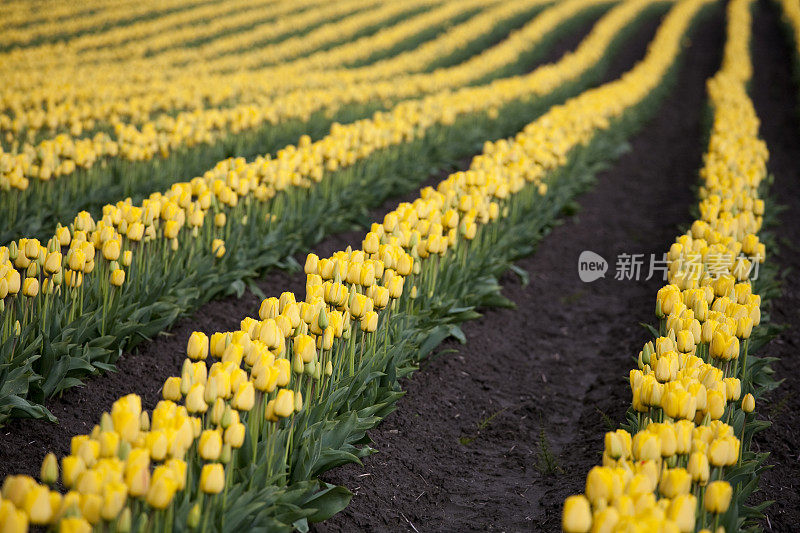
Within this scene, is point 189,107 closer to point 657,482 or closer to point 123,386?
point 123,386

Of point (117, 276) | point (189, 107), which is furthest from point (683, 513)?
point (189, 107)

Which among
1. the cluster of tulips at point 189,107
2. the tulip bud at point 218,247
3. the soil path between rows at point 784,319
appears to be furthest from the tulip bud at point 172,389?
the cluster of tulips at point 189,107

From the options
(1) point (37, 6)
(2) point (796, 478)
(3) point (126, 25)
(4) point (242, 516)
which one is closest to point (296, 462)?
(4) point (242, 516)

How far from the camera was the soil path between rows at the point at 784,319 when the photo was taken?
12.2 feet

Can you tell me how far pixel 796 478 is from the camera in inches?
153

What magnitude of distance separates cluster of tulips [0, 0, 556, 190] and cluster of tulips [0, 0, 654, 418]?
0.69 metres

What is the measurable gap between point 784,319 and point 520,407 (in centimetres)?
262

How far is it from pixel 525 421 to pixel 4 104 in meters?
A: 7.97

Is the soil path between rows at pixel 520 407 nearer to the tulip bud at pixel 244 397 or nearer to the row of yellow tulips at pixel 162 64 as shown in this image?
the tulip bud at pixel 244 397

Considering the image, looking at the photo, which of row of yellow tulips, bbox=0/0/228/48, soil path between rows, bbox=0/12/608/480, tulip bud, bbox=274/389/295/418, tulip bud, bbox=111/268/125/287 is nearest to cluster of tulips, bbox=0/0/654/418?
tulip bud, bbox=111/268/125/287

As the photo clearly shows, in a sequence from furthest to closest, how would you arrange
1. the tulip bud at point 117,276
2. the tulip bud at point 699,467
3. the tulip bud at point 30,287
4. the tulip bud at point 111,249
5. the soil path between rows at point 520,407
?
the tulip bud at point 111,249, the tulip bud at point 117,276, the tulip bud at point 30,287, the soil path between rows at point 520,407, the tulip bud at point 699,467

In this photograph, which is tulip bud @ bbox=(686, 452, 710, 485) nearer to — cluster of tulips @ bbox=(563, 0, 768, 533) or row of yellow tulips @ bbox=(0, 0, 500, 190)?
cluster of tulips @ bbox=(563, 0, 768, 533)

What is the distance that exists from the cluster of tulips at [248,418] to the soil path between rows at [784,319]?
1.24 meters

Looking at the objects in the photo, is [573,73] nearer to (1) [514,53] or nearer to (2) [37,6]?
(1) [514,53]
